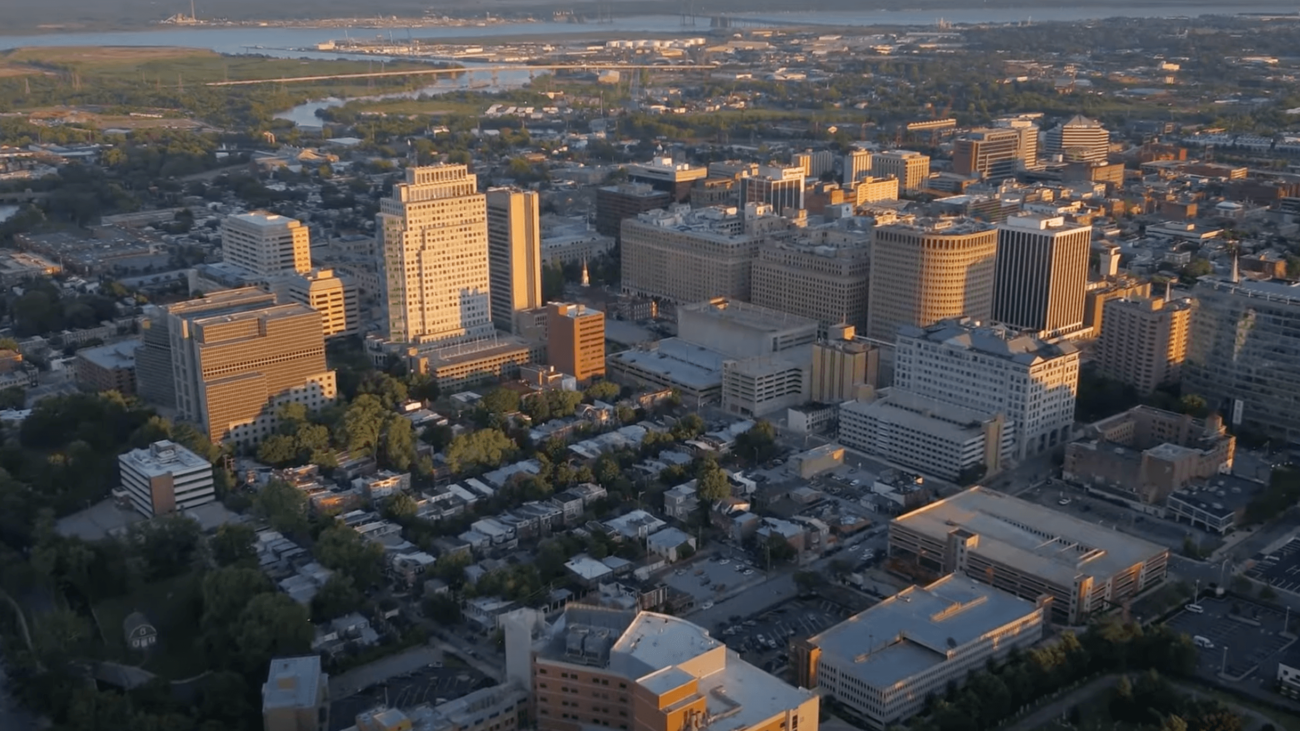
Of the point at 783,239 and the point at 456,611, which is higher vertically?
the point at 783,239

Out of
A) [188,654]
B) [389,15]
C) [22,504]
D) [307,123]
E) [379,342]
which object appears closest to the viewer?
[188,654]

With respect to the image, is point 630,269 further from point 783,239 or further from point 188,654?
point 188,654

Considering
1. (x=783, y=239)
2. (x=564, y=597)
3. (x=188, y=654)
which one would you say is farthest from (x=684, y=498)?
(x=783, y=239)

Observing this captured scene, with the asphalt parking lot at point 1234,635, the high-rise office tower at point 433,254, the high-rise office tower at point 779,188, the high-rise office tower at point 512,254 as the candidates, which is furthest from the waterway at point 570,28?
the asphalt parking lot at point 1234,635

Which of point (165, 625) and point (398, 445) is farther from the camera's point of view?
point (398, 445)

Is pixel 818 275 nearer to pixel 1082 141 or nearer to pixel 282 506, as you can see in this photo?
pixel 282 506

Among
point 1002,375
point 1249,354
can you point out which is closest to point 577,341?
point 1002,375
